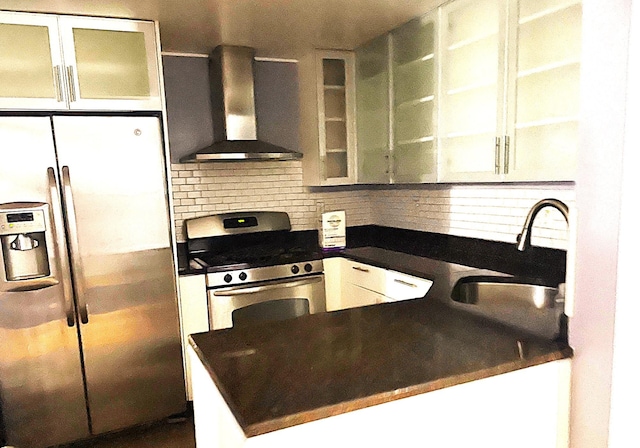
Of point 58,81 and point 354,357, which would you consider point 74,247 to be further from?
point 354,357

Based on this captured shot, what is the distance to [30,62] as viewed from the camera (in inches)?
91.9

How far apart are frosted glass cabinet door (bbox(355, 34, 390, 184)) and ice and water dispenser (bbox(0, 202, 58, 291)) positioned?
6.83 ft

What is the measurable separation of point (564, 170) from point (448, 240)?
3.89ft

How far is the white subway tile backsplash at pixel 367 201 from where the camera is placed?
254 cm

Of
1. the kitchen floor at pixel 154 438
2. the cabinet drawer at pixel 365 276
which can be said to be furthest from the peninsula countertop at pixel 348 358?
the kitchen floor at pixel 154 438

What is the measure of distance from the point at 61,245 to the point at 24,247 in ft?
0.54

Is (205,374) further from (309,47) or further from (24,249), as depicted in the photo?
A: (309,47)

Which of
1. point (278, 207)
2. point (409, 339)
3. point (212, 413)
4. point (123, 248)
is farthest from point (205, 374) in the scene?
point (278, 207)

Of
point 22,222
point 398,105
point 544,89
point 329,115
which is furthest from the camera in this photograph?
point 329,115

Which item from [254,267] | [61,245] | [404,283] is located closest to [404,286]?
[404,283]

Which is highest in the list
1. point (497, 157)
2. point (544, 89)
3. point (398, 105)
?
point (398, 105)

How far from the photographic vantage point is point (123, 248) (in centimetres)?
253

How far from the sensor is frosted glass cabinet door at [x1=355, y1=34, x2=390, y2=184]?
317 cm

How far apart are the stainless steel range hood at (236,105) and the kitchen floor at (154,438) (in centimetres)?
169
